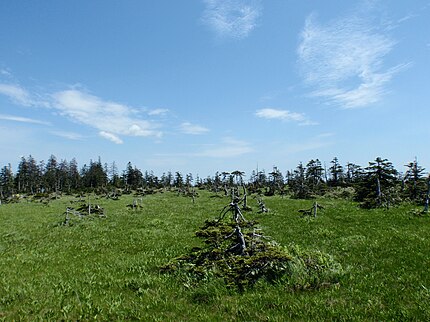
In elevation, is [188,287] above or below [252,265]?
below

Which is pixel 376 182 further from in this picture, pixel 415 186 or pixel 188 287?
pixel 188 287

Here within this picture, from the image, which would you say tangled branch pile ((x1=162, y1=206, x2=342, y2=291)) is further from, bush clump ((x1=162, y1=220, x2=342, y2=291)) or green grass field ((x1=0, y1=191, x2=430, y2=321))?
green grass field ((x1=0, y1=191, x2=430, y2=321))

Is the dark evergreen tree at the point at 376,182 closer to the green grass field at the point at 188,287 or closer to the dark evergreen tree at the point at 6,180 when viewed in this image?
the green grass field at the point at 188,287

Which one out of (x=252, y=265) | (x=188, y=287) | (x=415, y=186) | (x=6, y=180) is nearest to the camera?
(x=252, y=265)

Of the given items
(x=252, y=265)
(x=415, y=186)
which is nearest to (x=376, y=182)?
(x=415, y=186)

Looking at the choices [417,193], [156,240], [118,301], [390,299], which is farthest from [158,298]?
[417,193]

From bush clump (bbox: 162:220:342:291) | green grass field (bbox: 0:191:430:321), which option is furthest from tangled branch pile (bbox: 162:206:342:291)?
green grass field (bbox: 0:191:430:321)

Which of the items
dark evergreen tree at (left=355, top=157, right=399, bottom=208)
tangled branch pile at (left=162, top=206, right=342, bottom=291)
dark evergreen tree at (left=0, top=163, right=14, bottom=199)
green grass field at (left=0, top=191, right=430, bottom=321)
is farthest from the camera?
dark evergreen tree at (left=0, top=163, right=14, bottom=199)

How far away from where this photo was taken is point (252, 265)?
29.4 feet

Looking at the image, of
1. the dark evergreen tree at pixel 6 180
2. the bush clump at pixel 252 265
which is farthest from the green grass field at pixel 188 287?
the dark evergreen tree at pixel 6 180

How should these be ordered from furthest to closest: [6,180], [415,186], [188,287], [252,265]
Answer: [6,180], [415,186], [188,287], [252,265]

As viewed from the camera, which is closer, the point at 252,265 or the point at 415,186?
the point at 252,265

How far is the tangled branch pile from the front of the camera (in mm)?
8750

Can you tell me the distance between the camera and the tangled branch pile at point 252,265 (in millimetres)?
8750
